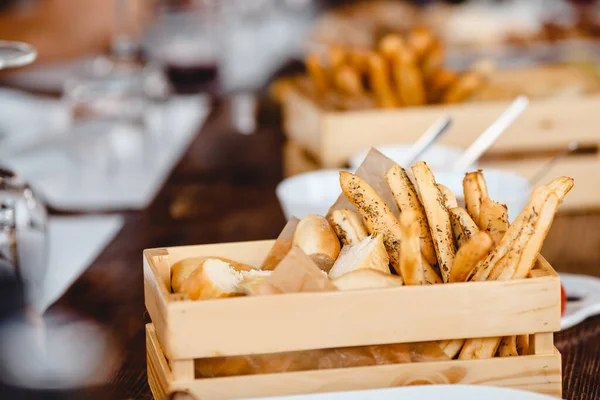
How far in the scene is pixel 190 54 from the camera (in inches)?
150

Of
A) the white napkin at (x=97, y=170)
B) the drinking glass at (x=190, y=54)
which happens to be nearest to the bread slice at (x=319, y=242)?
the white napkin at (x=97, y=170)

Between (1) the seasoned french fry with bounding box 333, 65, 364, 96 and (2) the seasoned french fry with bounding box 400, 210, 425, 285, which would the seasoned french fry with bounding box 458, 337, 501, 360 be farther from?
(1) the seasoned french fry with bounding box 333, 65, 364, 96

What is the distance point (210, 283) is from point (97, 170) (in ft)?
5.22

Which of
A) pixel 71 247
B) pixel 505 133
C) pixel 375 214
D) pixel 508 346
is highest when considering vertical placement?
pixel 375 214

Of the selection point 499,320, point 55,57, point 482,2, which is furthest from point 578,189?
point 482,2

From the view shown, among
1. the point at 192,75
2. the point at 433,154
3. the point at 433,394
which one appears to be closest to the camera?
the point at 433,394

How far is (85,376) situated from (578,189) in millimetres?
1306

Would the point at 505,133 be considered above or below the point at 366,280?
below

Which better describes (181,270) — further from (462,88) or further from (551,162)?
(462,88)

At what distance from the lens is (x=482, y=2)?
23.2ft

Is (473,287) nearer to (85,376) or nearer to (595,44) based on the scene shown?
(85,376)

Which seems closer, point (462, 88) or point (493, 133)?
point (493, 133)

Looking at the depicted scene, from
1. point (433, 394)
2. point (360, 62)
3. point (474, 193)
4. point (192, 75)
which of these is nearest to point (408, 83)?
point (360, 62)

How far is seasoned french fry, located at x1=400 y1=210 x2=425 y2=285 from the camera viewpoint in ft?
2.68
